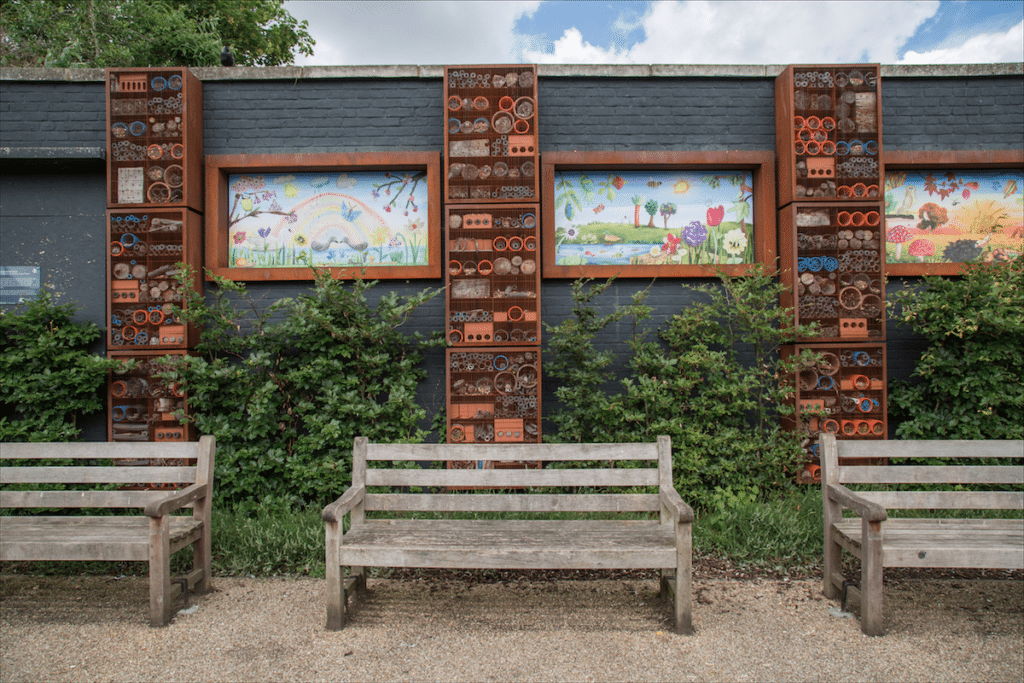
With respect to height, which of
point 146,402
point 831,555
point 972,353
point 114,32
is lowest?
point 831,555

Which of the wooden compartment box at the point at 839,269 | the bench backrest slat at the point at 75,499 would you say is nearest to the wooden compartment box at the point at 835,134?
the wooden compartment box at the point at 839,269

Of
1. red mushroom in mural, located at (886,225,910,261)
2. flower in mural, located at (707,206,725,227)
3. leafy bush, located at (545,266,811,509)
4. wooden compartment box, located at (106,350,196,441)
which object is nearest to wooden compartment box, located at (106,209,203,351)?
wooden compartment box, located at (106,350,196,441)

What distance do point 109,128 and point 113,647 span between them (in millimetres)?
4180

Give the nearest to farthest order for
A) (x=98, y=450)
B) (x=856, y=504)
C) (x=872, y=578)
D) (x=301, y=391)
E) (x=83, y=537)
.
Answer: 1. (x=872, y=578)
2. (x=856, y=504)
3. (x=83, y=537)
4. (x=98, y=450)
5. (x=301, y=391)

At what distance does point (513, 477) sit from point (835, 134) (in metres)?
4.14

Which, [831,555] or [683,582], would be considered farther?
[831,555]

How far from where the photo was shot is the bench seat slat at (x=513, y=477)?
332 centimetres

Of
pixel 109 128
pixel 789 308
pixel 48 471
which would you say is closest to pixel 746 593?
pixel 789 308

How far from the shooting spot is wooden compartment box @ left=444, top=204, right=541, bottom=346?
15.6 ft

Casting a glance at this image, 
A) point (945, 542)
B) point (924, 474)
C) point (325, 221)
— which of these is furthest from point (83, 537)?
point (924, 474)

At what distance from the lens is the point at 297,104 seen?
5.21 metres

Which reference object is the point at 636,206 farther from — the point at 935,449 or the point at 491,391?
the point at 935,449

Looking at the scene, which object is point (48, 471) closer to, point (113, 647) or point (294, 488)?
point (113, 647)

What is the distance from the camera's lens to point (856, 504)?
300 centimetres
